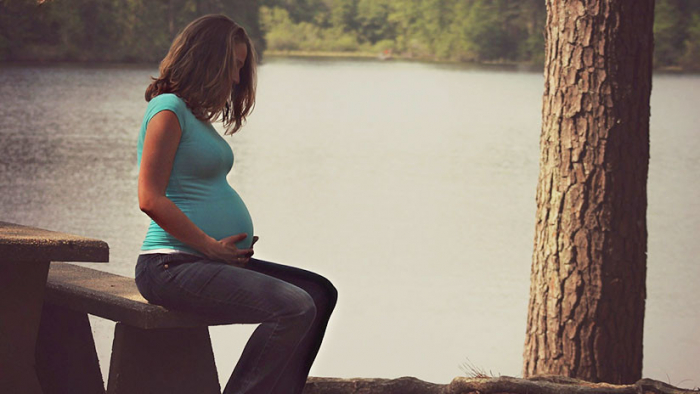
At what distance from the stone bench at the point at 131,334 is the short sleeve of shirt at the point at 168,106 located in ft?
1.17

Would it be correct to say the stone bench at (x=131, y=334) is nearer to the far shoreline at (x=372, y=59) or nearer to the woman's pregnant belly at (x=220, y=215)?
the woman's pregnant belly at (x=220, y=215)

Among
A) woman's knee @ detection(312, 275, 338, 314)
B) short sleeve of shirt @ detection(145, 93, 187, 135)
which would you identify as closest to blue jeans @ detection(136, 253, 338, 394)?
woman's knee @ detection(312, 275, 338, 314)

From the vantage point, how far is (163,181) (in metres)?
1.85

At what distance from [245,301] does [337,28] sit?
9.21 m

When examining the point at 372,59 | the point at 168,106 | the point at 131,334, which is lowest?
the point at 372,59

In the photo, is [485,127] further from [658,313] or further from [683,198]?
[658,313]

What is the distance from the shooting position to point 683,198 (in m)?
7.83

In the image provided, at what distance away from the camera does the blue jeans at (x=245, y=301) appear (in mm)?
1868

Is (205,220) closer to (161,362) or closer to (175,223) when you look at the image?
(175,223)

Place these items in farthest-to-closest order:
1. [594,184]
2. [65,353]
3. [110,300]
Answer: [594,184] → [65,353] → [110,300]

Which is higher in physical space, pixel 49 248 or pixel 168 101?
pixel 168 101

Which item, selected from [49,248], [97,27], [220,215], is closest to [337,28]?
[97,27]

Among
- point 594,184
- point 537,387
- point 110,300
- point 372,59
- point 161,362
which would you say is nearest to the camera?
point 110,300

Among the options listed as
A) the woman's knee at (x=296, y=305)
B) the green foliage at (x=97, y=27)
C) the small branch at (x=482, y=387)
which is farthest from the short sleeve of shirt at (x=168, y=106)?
the green foliage at (x=97, y=27)
